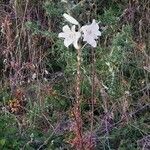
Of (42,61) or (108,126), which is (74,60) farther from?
(108,126)

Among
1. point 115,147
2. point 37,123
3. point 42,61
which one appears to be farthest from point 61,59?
point 115,147

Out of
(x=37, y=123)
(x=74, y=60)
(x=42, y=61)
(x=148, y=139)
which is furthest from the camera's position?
(x=42, y=61)

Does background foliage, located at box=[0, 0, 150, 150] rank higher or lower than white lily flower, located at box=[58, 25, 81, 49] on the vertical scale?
lower

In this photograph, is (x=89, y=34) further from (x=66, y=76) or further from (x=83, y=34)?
(x=66, y=76)

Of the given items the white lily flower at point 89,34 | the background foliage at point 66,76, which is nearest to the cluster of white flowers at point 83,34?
the white lily flower at point 89,34

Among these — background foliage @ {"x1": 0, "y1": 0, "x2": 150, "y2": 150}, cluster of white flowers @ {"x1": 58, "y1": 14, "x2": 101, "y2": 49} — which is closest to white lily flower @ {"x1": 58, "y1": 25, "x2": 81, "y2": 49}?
cluster of white flowers @ {"x1": 58, "y1": 14, "x2": 101, "y2": 49}

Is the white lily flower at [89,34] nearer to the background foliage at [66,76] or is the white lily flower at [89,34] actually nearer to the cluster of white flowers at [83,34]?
the cluster of white flowers at [83,34]

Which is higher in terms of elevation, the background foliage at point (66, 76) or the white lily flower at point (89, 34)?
the white lily flower at point (89, 34)

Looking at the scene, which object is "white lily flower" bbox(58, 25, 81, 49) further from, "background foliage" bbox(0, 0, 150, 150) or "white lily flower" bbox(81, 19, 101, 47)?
"background foliage" bbox(0, 0, 150, 150)

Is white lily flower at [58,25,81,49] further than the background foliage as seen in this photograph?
No

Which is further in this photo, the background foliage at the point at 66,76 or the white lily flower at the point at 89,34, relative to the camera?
the background foliage at the point at 66,76

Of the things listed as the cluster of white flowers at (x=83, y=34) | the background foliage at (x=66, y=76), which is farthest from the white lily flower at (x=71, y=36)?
the background foliage at (x=66, y=76)
